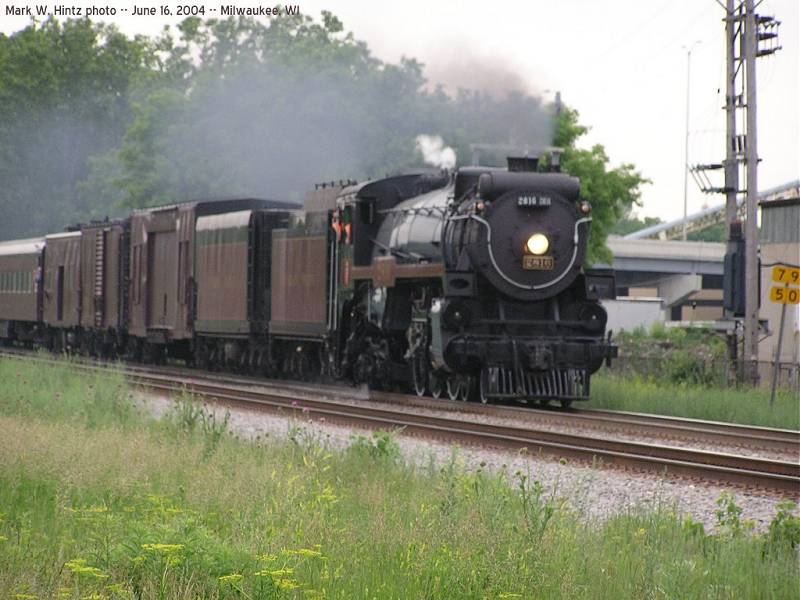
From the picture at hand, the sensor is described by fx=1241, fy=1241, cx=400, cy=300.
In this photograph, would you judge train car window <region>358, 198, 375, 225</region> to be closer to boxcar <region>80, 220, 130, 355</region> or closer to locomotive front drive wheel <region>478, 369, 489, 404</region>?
locomotive front drive wheel <region>478, 369, 489, 404</region>

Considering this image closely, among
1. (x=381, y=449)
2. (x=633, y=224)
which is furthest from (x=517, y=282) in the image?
(x=633, y=224)

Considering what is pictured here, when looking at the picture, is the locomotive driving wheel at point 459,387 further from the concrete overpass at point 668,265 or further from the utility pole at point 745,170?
the concrete overpass at point 668,265

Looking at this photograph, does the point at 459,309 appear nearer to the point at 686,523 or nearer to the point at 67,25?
the point at 686,523

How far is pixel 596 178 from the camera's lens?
42031 mm

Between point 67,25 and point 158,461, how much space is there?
192 feet

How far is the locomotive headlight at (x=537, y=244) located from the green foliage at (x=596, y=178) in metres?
22.5

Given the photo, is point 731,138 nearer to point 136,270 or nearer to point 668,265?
point 136,270

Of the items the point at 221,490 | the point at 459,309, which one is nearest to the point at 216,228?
the point at 459,309

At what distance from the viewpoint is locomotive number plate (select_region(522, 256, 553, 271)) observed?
18922 millimetres

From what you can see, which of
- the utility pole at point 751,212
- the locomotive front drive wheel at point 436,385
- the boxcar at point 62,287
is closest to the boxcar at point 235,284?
the locomotive front drive wheel at point 436,385

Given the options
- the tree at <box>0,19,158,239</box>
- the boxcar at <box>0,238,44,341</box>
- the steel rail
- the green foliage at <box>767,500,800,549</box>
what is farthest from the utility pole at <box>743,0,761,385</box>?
the tree at <box>0,19,158,239</box>

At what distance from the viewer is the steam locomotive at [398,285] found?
1873cm

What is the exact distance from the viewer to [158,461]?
10320 mm

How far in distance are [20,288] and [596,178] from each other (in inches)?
782
